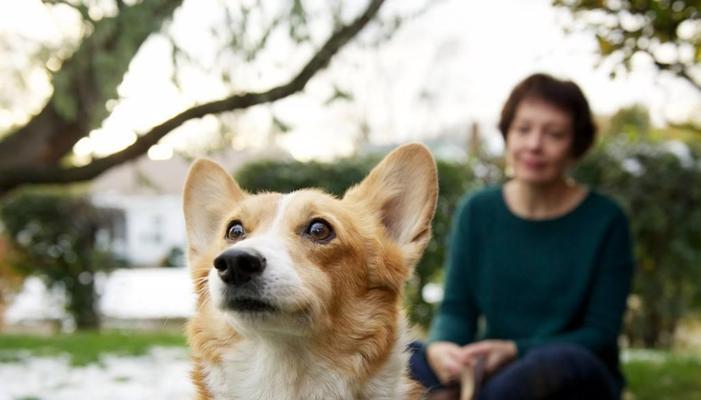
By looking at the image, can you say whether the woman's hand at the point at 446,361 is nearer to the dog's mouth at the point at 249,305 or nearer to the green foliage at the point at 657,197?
the dog's mouth at the point at 249,305

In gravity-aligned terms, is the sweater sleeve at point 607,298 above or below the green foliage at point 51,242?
above

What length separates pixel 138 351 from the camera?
724 cm

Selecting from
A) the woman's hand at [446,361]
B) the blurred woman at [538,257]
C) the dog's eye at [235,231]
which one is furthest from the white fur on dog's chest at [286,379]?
the blurred woman at [538,257]

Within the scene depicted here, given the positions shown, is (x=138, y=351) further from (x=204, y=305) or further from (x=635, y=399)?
(x=204, y=305)

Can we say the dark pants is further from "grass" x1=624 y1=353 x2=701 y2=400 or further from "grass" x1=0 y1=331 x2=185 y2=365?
"grass" x1=0 y1=331 x2=185 y2=365

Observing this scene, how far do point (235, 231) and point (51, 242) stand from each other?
27.0 ft

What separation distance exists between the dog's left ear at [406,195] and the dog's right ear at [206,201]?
0.40m

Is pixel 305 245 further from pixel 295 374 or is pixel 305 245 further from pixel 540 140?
pixel 540 140

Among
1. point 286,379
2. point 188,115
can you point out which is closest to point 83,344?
point 188,115

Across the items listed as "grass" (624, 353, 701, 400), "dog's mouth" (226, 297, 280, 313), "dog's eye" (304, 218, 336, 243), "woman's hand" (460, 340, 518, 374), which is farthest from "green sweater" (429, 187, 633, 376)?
"grass" (624, 353, 701, 400)

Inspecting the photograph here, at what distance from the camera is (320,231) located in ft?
7.30

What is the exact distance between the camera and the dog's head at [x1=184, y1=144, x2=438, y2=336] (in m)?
1.96

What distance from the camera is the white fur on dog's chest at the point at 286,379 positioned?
215 centimetres

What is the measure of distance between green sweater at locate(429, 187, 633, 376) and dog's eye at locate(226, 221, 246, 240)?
1389 mm
